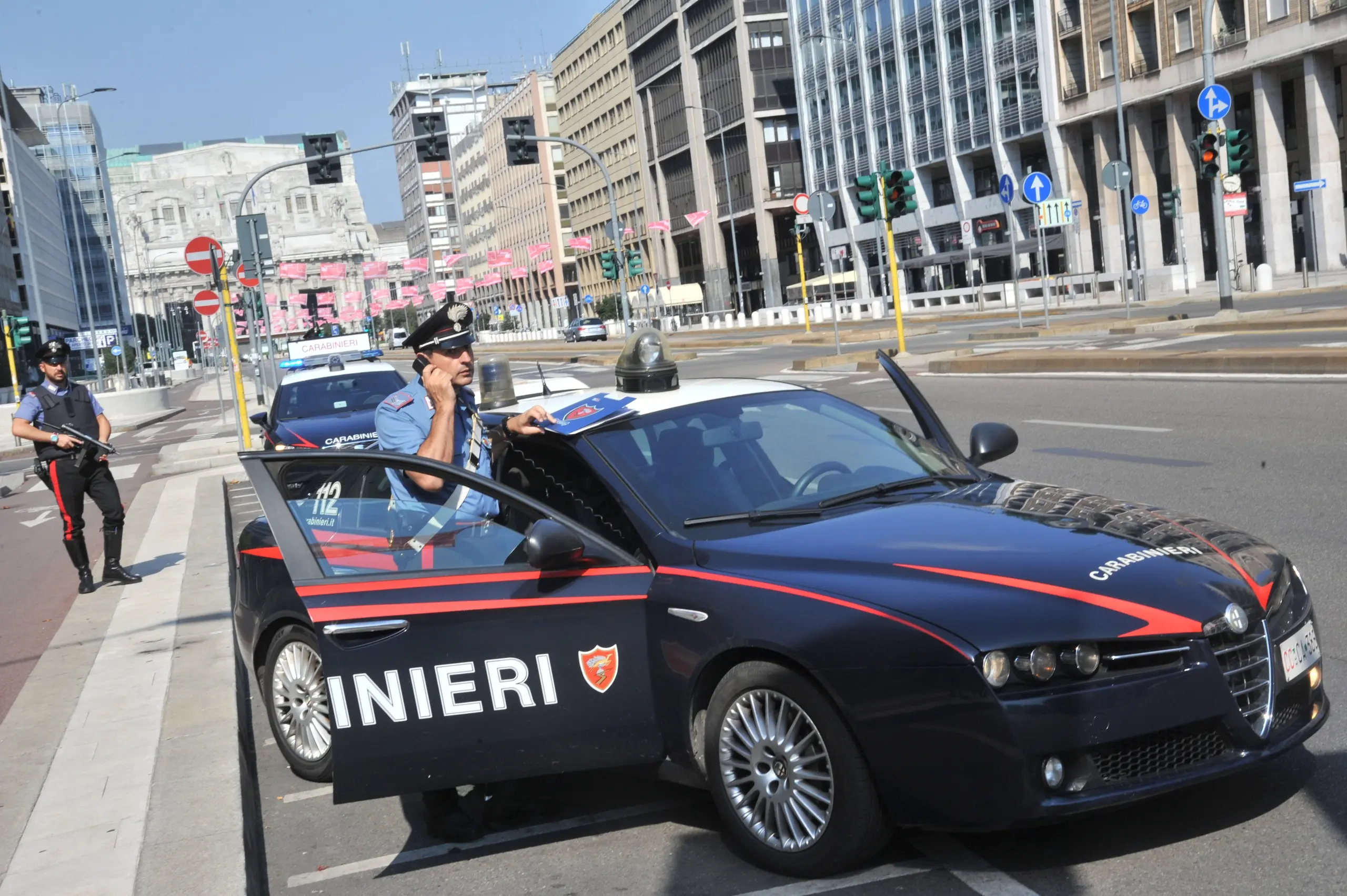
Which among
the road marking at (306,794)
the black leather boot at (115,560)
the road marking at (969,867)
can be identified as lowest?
the road marking at (306,794)

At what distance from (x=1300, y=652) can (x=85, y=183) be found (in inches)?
6349

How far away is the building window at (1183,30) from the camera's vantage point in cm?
5120

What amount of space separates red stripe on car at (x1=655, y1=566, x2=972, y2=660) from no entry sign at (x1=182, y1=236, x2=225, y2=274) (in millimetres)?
17670

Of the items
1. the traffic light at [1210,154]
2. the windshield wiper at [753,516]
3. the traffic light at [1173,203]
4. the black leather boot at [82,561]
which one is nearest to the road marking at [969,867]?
the windshield wiper at [753,516]

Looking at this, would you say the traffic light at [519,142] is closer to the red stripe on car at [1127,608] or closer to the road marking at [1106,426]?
the road marking at [1106,426]

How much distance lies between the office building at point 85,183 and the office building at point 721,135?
59.8m

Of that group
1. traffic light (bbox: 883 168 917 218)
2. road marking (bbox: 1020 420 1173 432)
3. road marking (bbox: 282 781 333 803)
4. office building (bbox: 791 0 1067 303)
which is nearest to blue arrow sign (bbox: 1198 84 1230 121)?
traffic light (bbox: 883 168 917 218)

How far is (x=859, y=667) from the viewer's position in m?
3.70

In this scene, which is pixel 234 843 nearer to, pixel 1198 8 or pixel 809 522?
pixel 809 522

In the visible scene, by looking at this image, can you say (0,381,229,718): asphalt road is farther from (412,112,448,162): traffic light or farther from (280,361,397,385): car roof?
(412,112,448,162): traffic light

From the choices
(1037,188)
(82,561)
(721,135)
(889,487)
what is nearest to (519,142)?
(1037,188)

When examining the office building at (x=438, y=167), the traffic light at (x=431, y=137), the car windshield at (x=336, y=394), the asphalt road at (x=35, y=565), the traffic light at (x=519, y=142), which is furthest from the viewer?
the office building at (x=438, y=167)

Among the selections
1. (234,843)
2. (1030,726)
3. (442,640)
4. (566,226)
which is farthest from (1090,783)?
(566,226)

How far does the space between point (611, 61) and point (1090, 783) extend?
385 feet
